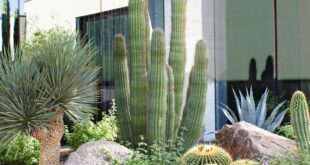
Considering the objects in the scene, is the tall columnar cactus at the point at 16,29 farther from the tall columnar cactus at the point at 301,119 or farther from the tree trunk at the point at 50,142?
the tall columnar cactus at the point at 301,119

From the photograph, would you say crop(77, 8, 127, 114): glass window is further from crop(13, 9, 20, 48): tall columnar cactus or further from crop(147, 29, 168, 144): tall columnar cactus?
crop(147, 29, 168, 144): tall columnar cactus

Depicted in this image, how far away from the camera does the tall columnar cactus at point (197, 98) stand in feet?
20.0

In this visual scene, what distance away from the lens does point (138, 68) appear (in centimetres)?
616

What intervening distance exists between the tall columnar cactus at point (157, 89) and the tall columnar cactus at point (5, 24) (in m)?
5.03

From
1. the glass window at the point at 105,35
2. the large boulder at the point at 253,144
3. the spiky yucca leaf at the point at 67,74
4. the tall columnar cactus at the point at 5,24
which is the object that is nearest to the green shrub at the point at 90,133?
the spiky yucca leaf at the point at 67,74

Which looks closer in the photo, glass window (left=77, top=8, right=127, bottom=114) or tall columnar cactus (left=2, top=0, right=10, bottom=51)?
tall columnar cactus (left=2, top=0, right=10, bottom=51)

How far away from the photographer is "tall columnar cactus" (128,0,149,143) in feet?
20.1

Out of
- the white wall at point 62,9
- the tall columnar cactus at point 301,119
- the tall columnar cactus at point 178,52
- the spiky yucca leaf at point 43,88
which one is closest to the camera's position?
the tall columnar cactus at point 301,119

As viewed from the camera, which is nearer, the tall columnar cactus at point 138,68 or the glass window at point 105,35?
the tall columnar cactus at point 138,68

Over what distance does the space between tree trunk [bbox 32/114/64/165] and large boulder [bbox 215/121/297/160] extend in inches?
80.0

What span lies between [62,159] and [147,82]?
2.10m

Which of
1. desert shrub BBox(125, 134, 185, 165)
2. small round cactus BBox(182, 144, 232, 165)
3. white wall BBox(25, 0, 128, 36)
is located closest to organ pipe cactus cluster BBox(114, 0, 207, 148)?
desert shrub BBox(125, 134, 185, 165)

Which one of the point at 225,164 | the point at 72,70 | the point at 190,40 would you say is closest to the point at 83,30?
the point at 190,40

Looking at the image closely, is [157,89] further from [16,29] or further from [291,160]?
[16,29]
